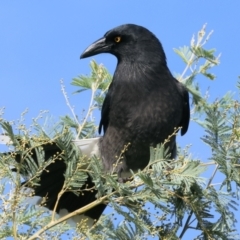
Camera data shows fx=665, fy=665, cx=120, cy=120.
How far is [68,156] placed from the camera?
10.2 ft

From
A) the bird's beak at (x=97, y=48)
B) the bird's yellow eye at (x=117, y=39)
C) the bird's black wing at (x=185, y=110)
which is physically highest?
the bird's yellow eye at (x=117, y=39)

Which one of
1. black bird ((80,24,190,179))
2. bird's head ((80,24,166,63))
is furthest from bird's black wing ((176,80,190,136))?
bird's head ((80,24,166,63))

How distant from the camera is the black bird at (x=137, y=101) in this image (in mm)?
4551

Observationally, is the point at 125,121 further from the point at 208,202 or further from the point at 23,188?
the point at 23,188

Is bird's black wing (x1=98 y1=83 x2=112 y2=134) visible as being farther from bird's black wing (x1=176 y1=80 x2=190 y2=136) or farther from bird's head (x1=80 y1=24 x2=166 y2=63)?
bird's black wing (x1=176 y1=80 x2=190 y2=136)

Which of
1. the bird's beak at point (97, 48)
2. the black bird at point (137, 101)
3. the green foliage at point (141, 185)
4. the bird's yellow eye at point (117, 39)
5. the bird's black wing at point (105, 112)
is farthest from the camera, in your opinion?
the bird's yellow eye at point (117, 39)

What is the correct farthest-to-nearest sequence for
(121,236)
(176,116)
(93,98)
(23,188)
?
(176,116), (93,98), (121,236), (23,188)

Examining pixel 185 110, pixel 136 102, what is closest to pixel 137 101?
pixel 136 102

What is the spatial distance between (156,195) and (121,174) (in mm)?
1632

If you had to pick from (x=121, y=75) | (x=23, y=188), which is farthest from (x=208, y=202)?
→ (x=121, y=75)

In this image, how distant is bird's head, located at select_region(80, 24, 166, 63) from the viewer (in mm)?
4895

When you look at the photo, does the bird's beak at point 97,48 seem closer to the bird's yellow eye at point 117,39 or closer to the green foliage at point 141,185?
the bird's yellow eye at point 117,39

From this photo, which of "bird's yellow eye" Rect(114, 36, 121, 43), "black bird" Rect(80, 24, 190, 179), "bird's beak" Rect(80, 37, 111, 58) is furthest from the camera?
"bird's yellow eye" Rect(114, 36, 121, 43)

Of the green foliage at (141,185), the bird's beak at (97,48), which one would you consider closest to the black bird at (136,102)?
the bird's beak at (97,48)
